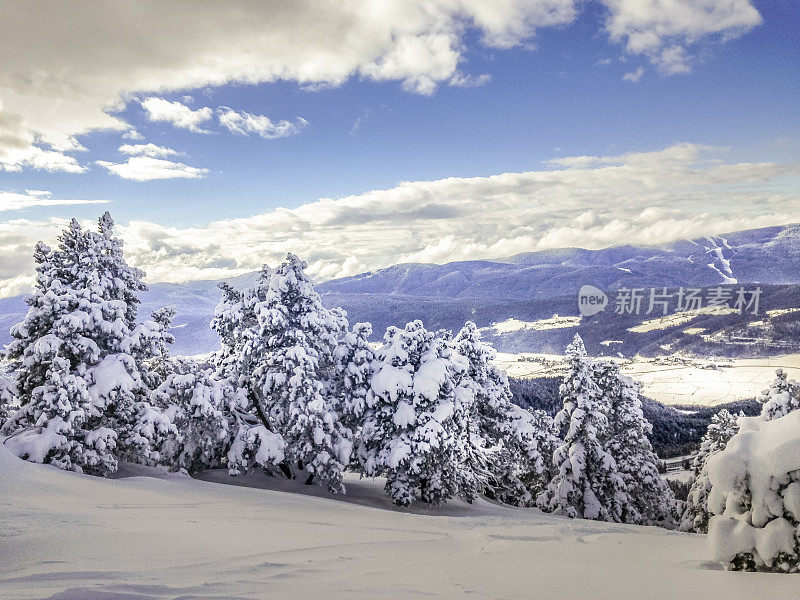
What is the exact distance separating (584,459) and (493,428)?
5098mm

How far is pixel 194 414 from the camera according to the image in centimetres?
2014

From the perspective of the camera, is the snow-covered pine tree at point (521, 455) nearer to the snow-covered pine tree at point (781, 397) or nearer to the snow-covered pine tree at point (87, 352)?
the snow-covered pine tree at point (781, 397)

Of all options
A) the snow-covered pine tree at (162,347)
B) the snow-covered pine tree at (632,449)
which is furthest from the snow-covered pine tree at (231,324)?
the snow-covered pine tree at (632,449)

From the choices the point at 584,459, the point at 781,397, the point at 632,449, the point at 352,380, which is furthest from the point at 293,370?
the point at 632,449

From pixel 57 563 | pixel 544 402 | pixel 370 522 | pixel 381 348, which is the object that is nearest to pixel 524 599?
pixel 57 563

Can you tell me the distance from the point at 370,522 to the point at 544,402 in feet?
410

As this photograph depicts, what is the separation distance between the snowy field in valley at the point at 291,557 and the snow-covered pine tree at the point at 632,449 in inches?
758

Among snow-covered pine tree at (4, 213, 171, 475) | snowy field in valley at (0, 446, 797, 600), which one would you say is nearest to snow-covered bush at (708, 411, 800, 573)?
snowy field in valley at (0, 446, 797, 600)

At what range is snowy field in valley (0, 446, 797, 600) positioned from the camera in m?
4.79

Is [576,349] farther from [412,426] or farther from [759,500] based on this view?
[759,500]

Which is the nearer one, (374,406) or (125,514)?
(125,514)

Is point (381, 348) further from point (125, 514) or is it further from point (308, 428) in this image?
point (125, 514)

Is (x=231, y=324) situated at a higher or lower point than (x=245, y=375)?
higher

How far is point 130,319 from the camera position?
65.6ft
